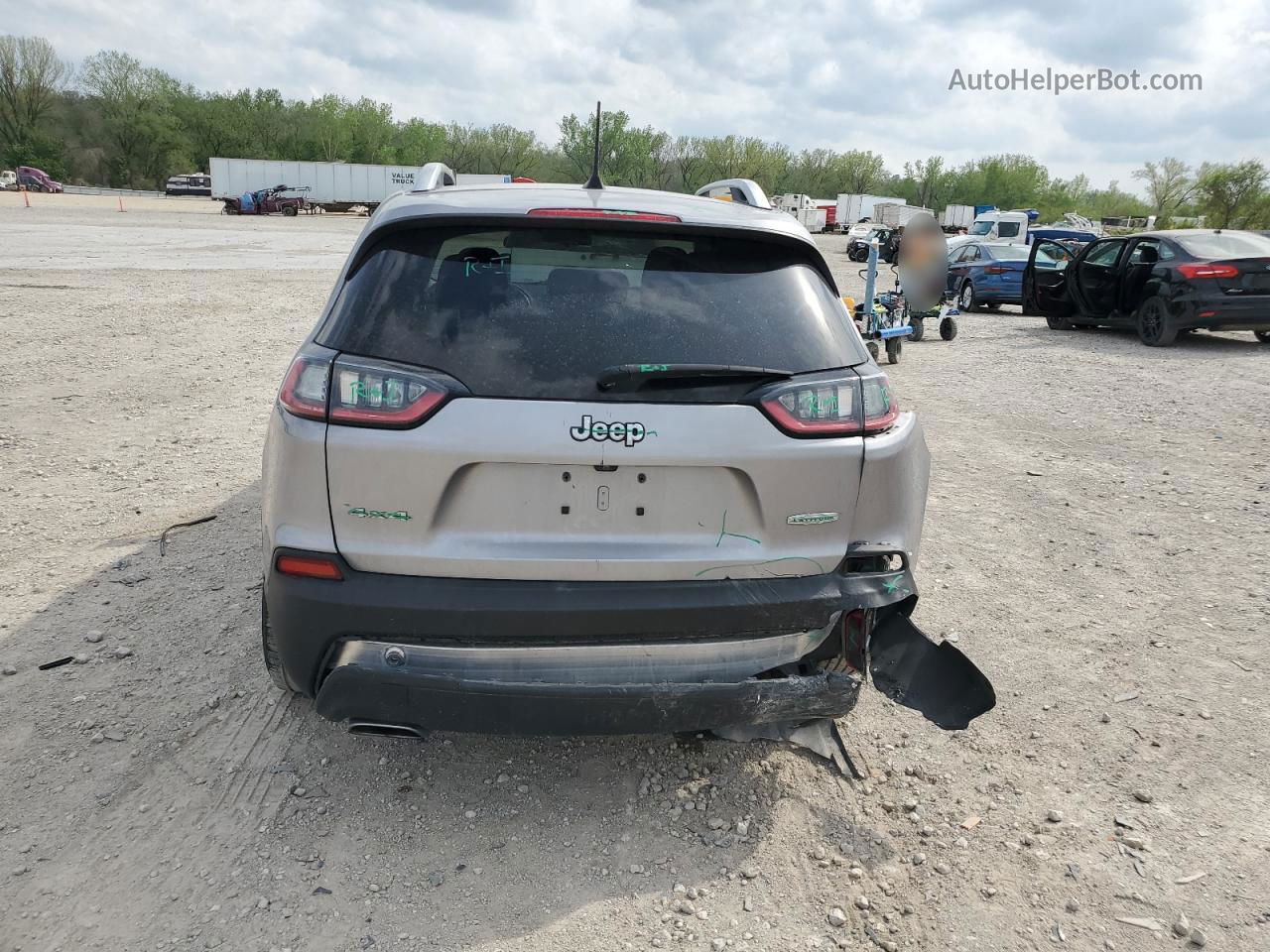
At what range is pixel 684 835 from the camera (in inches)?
109

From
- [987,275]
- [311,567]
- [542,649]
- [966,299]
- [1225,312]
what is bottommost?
[542,649]

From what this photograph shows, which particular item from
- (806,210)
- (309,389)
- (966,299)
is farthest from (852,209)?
(309,389)

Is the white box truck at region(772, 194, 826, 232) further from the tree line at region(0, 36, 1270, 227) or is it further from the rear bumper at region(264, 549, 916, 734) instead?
the rear bumper at region(264, 549, 916, 734)

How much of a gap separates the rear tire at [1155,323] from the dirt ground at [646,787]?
8019 mm

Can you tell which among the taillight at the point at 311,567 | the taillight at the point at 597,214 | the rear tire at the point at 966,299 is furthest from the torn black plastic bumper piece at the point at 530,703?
the rear tire at the point at 966,299

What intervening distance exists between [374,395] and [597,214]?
83 cm

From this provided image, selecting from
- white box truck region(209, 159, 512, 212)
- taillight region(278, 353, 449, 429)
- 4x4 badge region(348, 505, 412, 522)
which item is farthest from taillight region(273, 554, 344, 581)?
white box truck region(209, 159, 512, 212)

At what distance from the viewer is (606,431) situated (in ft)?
7.82

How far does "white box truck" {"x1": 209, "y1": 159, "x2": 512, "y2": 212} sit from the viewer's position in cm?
6091

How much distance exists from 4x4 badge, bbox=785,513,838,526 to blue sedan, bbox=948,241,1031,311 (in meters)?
17.9

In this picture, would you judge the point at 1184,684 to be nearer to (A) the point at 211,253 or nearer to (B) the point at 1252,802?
(B) the point at 1252,802

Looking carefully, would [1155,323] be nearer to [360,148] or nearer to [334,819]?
[334,819]

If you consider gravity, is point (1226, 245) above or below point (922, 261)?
above

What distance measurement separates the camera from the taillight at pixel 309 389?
241 centimetres
